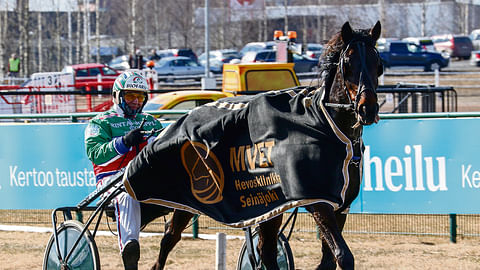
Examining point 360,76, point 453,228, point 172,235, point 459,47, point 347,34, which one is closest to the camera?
point 360,76

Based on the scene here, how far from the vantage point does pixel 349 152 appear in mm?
5301

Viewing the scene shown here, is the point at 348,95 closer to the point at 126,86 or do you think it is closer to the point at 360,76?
the point at 360,76

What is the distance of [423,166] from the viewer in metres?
8.84

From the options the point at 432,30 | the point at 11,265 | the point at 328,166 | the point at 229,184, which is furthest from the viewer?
the point at 432,30

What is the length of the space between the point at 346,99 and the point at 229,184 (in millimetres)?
A: 1108

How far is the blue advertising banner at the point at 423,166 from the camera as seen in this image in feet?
28.7

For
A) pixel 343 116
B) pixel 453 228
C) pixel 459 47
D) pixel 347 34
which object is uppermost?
pixel 459 47

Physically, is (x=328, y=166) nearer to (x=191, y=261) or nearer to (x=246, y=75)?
(x=191, y=261)

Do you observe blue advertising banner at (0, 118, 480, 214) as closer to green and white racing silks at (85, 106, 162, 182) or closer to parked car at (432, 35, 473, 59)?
green and white racing silks at (85, 106, 162, 182)

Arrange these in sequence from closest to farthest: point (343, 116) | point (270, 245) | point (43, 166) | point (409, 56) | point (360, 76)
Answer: point (360, 76), point (343, 116), point (270, 245), point (43, 166), point (409, 56)

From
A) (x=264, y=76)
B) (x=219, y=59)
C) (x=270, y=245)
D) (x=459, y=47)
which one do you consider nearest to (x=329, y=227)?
(x=270, y=245)

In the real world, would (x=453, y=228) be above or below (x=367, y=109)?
below

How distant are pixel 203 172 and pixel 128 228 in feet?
2.34

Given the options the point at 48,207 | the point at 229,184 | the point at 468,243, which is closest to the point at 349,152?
the point at 229,184
